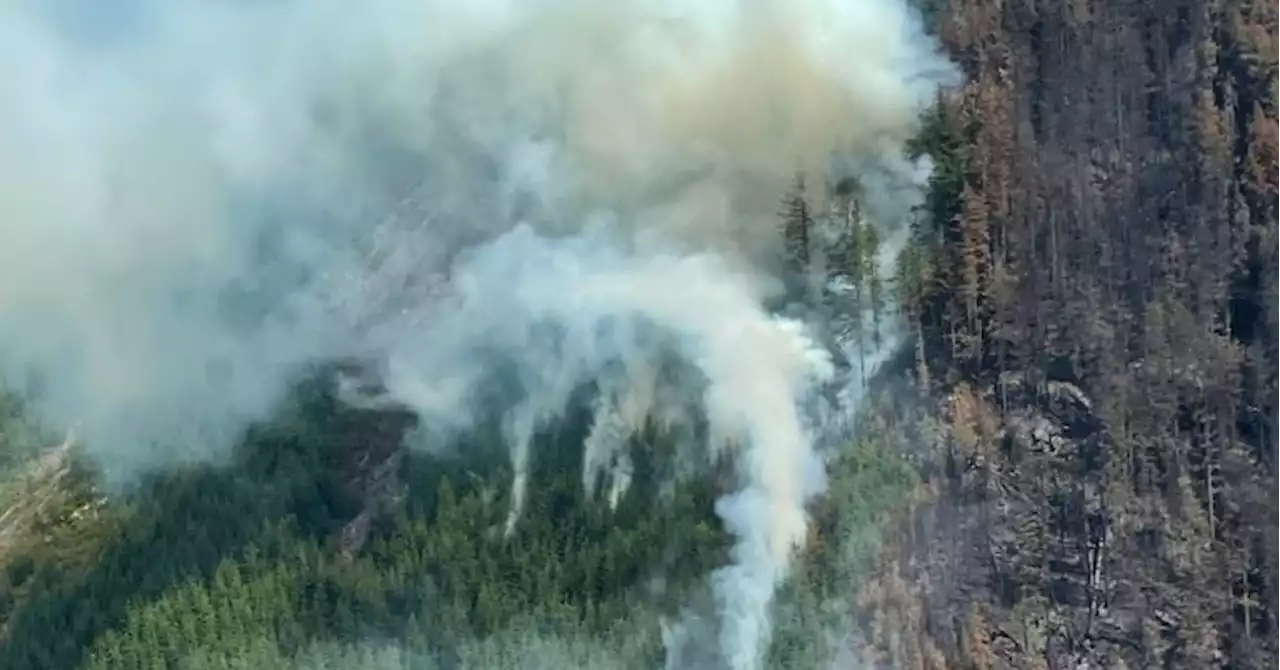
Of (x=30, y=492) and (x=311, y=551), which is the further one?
(x=30, y=492)

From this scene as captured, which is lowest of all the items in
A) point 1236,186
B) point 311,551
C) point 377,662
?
point 377,662

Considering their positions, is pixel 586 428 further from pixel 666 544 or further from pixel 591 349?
pixel 666 544

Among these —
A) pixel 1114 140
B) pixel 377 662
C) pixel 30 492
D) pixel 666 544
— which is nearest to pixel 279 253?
pixel 30 492

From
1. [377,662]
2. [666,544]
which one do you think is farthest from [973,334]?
[377,662]

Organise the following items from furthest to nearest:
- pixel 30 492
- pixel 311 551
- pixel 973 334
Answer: pixel 30 492
pixel 311 551
pixel 973 334

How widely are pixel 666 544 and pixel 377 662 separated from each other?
10327 millimetres

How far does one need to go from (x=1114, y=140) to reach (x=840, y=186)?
860 centimetres

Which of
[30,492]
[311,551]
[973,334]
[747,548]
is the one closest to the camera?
[747,548]

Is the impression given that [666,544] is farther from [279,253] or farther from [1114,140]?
[279,253]

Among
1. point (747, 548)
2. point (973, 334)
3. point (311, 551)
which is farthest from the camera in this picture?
point (311, 551)

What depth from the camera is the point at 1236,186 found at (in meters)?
54.2

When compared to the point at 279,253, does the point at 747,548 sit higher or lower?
lower

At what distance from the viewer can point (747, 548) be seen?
49.6 m

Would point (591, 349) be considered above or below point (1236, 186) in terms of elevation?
below
